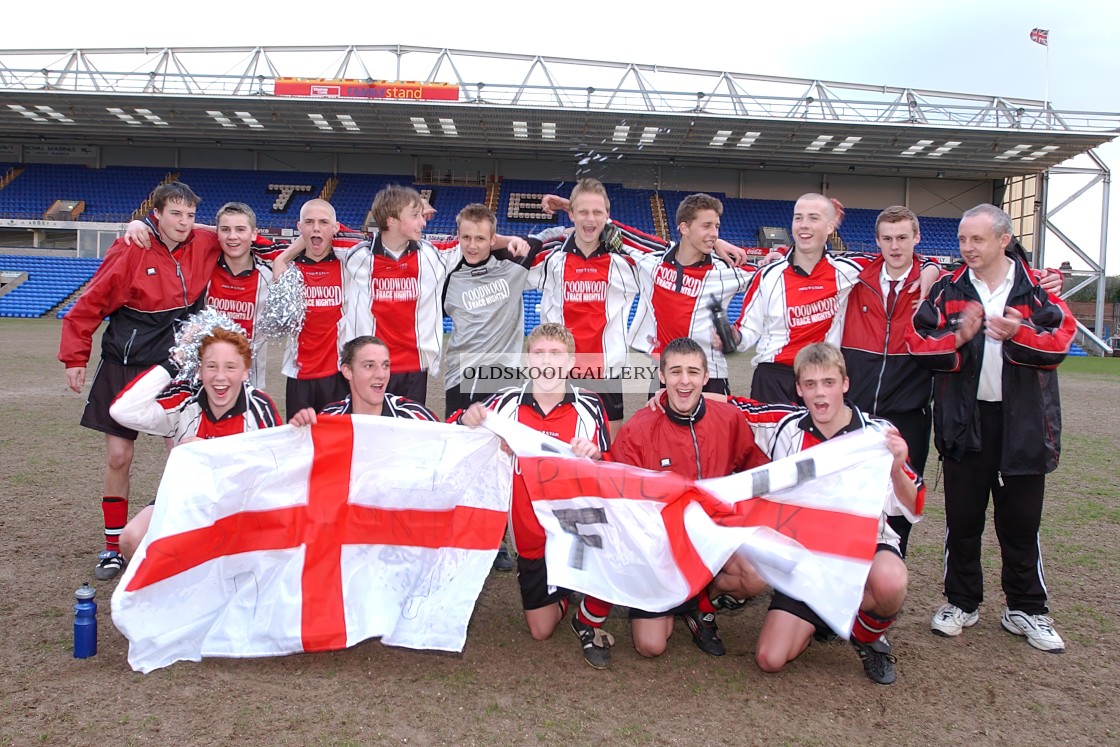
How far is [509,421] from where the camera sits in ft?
13.3

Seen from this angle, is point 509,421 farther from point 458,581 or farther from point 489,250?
point 489,250

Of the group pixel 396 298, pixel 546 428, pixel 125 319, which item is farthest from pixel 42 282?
pixel 546 428

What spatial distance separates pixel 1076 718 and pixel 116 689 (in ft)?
12.7

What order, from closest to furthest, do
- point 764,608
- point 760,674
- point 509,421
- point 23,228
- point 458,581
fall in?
point 760,674 < point 458,581 < point 509,421 < point 764,608 < point 23,228

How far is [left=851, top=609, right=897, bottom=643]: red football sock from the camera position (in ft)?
11.6

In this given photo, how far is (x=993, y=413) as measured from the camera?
4008 mm

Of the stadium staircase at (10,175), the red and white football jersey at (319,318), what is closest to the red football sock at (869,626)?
the red and white football jersey at (319,318)

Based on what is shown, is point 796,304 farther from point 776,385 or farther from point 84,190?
point 84,190

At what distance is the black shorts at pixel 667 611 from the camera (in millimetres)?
3660

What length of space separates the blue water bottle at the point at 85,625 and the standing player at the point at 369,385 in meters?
1.26

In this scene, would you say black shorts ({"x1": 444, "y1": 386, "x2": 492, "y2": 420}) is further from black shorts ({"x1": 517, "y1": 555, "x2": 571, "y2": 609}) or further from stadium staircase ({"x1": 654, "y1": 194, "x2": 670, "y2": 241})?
stadium staircase ({"x1": 654, "y1": 194, "x2": 670, "y2": 241})

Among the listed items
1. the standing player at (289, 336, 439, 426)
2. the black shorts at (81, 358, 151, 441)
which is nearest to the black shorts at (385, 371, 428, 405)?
the standing player at (289, 336, 439, 426)

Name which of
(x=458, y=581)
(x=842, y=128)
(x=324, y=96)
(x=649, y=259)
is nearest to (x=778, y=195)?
(x=842, y=128)

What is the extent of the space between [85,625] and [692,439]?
2.90 metres
